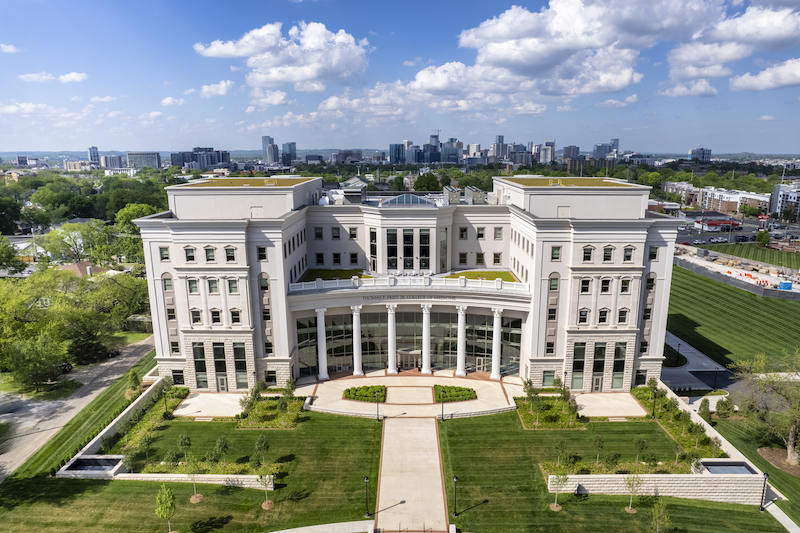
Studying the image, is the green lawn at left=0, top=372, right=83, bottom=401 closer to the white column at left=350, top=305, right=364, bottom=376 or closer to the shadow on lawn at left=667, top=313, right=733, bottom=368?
the white column at left=350, top=305, right=364, bottom=376

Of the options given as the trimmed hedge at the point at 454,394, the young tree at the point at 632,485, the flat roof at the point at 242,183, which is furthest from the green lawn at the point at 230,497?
the flat roof at the point at 242,183

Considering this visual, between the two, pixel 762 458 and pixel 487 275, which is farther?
pixel 487 275

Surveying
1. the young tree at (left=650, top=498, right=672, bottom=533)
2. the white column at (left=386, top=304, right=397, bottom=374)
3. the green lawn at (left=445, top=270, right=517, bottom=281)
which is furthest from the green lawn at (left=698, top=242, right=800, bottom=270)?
the young tree at (left=650, top=498, right=672, bottom=533)

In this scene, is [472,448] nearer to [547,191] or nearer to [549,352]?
[549,352]

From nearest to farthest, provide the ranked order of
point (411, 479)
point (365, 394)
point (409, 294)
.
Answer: point (411, 479) → point (365, 394) → point (409, 294)

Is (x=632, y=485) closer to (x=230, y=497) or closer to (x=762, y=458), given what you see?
(x=762, y=458)

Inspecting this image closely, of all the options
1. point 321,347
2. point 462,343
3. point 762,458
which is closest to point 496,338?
point 462,343
